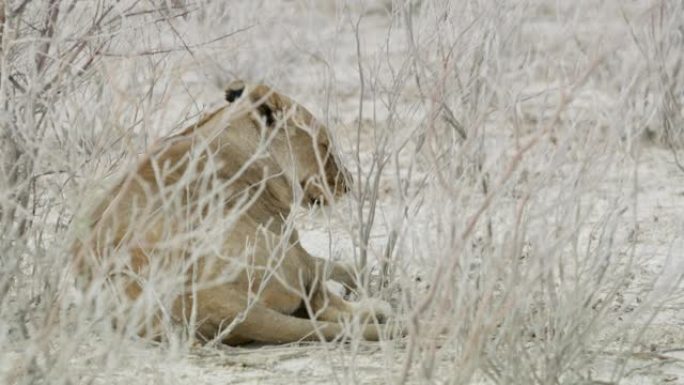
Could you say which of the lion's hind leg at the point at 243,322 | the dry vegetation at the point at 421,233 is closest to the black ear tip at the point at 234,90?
the dry vegetation at the point at 421,233

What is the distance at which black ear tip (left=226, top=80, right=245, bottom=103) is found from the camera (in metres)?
5.48

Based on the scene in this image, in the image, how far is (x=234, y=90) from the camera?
18.1 feet

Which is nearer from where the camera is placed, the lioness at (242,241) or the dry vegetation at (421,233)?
the dry vegetation at (421,233)

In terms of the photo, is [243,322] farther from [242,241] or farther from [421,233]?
[421,233]

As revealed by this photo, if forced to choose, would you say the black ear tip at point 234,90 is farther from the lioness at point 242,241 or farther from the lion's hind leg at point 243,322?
the lion's hind leg at point 243,322

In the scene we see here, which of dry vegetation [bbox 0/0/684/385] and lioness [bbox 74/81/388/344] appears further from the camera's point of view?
lioness [bbox 74/81/388/344]

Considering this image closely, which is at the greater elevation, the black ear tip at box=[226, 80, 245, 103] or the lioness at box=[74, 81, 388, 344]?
the black ear tip at box=[226, 80, 245, 103]

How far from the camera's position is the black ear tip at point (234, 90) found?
5480 mm

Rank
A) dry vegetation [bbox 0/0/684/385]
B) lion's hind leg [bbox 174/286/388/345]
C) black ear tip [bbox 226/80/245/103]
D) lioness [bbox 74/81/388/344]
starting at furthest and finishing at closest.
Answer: black ear tip [bbox 226/80/245/103], lion's hind leg [bbox 174/286/388/345], lioness [bbox 74/81/388/344], dry vegetation [bbox 0/0/684/385]

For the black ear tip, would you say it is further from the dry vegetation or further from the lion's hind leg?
the lion's hind leg

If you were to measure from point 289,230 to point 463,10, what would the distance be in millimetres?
1577

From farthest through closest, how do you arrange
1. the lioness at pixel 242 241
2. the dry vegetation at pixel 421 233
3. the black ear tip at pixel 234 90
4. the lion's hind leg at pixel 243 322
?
the black ear tip at pixel 234 90 → the lion's hind leg at pixel 243 322 → the lioness at pixel 242 241 → the dry vegetation at pixel 421 233

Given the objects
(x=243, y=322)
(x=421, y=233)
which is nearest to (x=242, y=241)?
(x=243, y=322)

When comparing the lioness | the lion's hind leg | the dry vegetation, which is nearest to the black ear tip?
the lioness
